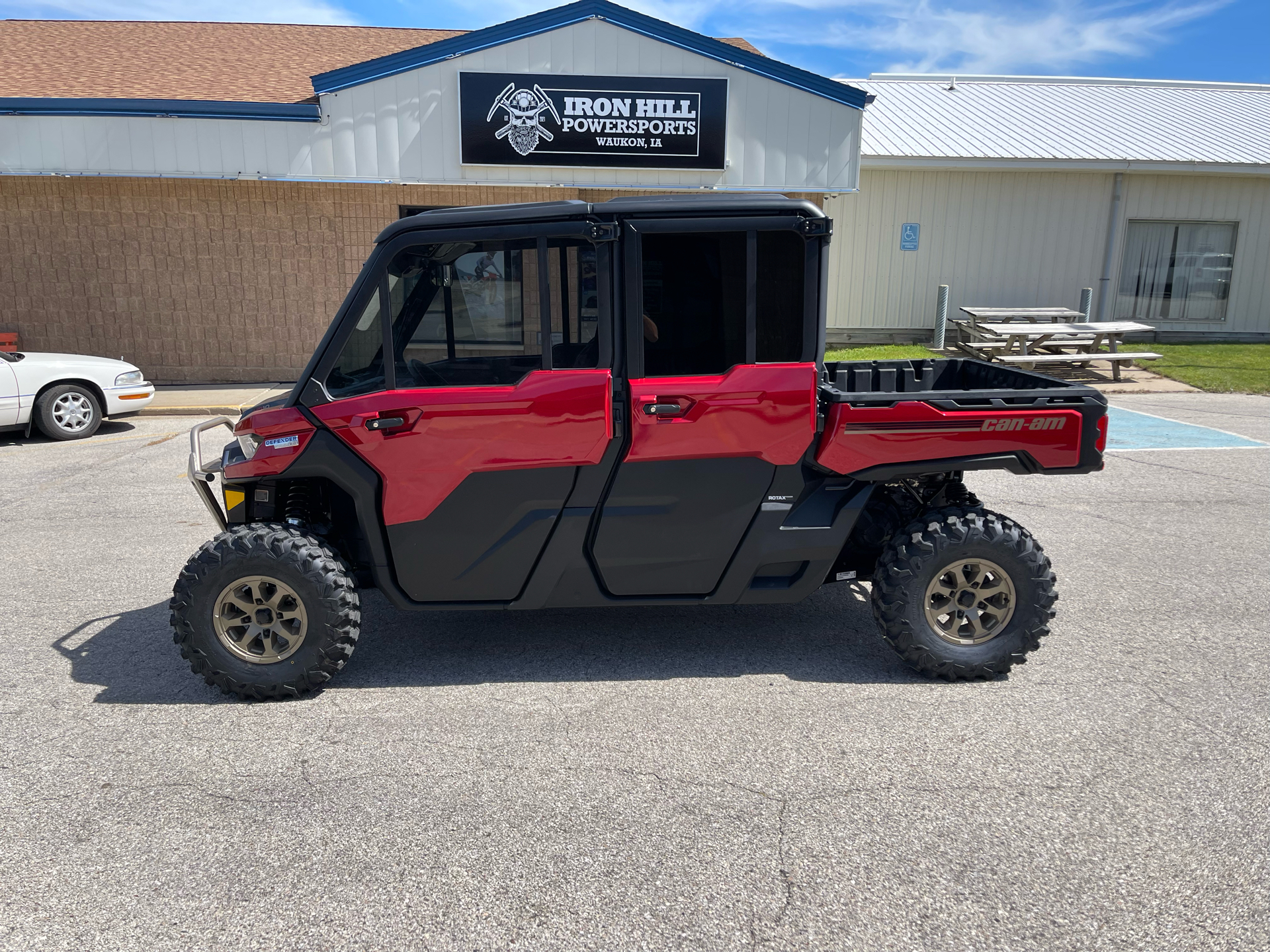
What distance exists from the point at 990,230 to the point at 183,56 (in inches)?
612

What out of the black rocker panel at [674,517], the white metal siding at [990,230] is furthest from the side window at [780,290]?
the white metal siding at [990,230]

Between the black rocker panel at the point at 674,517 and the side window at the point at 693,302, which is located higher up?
the side window at the point at 693,302

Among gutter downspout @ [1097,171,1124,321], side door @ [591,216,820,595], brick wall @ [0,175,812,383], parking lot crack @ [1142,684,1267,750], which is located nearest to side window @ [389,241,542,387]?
side door @ [591,216,820,595]

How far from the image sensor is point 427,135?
13328mm

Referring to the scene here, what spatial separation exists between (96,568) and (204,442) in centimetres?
474

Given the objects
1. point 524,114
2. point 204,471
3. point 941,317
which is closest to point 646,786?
point 204,471

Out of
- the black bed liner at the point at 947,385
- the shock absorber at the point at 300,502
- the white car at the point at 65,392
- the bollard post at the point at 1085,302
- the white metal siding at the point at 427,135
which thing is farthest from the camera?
the bollard post at the point at 1085,302

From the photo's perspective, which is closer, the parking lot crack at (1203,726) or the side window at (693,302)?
the parking lot crack at (1203,726)

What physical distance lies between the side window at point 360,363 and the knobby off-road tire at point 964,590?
2.53m

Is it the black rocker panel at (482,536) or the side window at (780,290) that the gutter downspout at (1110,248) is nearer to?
the side window at (780,290)

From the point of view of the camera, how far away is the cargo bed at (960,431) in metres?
4.17

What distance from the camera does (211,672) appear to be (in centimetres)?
415

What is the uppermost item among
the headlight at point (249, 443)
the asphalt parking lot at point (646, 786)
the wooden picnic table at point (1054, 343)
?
the headlight at point (249, 443)

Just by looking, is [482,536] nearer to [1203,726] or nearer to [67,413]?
[1203,726]
